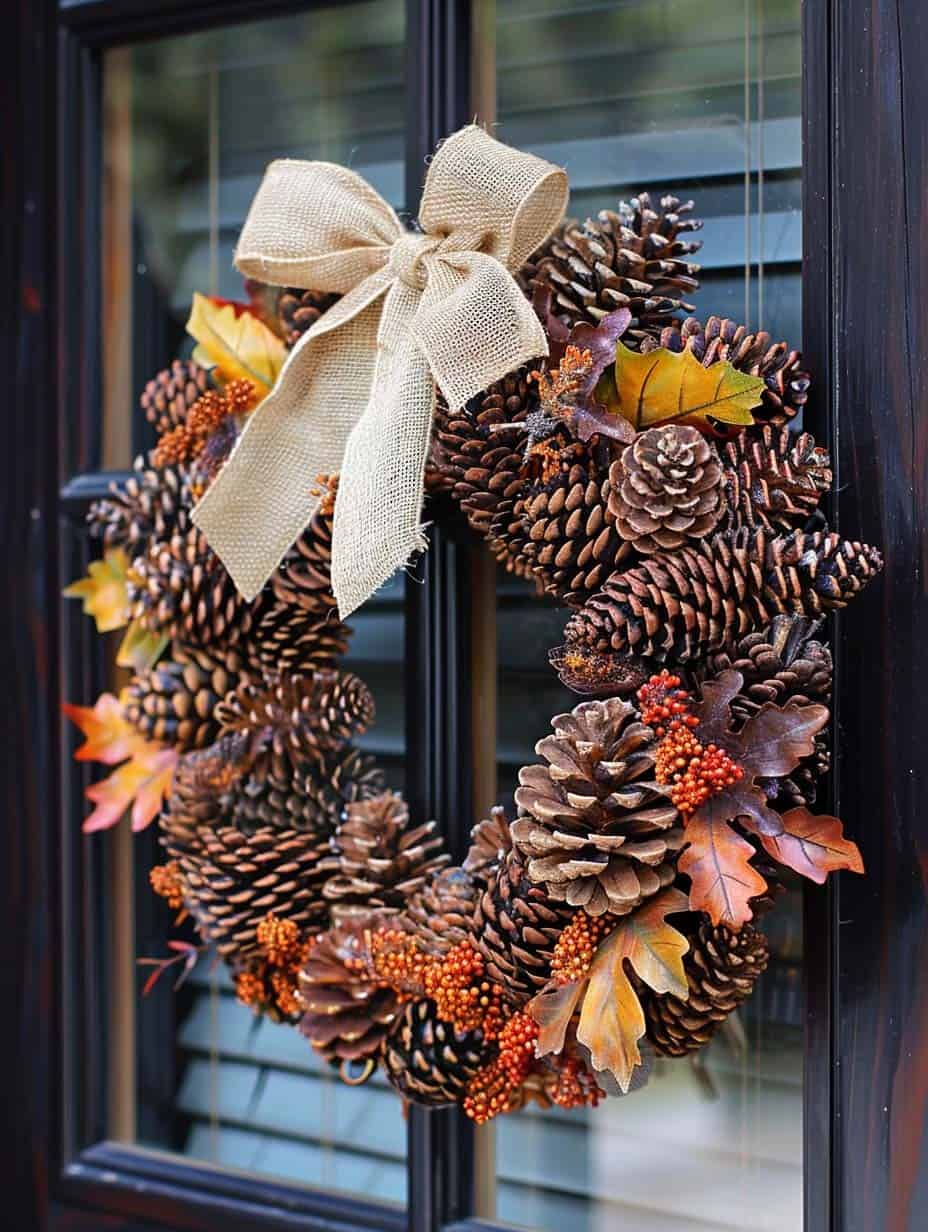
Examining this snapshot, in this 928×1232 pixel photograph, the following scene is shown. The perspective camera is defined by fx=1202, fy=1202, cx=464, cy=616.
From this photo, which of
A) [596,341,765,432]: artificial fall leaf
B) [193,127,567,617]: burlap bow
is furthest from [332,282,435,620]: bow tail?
[596,341,765,432]: artificial fall leaf

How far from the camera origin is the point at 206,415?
0.73 m

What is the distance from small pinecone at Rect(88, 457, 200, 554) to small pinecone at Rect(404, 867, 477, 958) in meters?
0.27

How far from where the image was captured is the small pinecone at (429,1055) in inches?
25.5

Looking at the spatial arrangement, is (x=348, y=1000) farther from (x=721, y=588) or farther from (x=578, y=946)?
(x=721, y=588)

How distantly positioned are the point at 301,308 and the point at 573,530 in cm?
23

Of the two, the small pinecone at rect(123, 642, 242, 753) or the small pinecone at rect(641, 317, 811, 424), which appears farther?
the small pinecone at rect(123, 642, 242, 753)

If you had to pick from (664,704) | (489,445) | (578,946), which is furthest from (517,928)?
(489,445)

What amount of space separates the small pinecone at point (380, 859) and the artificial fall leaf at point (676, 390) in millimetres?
269

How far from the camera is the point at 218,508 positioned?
0.68m

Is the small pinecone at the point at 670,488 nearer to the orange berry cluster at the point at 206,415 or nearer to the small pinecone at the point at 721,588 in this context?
the small pinecone at the point at 721,588

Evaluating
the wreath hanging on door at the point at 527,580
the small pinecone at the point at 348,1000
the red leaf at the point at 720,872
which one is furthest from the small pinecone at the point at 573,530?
the small pinecone at the point at 348,1000

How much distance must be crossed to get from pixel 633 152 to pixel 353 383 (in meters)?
0.23

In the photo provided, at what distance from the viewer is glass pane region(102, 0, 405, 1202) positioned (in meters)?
0.83

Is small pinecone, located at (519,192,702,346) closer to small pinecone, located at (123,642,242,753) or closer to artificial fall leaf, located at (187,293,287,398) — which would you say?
artificial fall leaf, located at (187,293,287,398)
